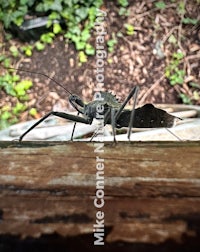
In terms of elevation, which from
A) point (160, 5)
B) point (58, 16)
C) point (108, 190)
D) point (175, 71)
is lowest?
point (108, 190)

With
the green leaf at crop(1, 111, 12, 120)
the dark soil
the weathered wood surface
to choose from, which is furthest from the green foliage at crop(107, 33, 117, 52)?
the weathered wood surface

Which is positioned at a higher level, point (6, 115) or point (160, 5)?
point (160, 5)

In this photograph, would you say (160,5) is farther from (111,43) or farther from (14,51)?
(14,51)

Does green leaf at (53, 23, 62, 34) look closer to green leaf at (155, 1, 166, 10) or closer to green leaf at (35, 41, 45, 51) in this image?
green leaf at (35, 41, 45, 51)

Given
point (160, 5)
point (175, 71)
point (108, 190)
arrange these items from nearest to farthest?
point (108, 190), point (175, 71), point (160, 5)

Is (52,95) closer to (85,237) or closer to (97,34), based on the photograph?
(97,34)

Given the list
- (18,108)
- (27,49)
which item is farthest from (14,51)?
(18,108)

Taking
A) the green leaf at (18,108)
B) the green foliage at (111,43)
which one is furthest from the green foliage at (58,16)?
the green leaf at (18,108)

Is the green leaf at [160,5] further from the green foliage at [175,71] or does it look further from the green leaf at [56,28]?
the green leaf at [56,28]
